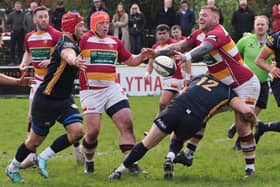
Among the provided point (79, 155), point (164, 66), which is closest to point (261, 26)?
point (164, 66)

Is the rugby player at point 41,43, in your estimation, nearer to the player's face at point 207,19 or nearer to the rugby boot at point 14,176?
the rugby boot at point 14,176

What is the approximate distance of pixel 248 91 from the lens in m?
10.8

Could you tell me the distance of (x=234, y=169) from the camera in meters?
11.4

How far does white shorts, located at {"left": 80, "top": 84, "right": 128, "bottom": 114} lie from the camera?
11.3 m

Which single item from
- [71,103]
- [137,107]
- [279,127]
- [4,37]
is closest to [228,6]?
[4,37]

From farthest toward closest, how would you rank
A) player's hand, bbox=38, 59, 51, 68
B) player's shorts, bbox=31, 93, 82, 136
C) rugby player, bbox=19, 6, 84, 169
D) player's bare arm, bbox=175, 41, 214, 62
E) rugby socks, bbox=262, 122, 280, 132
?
1. rugby socks, bbox=262, 122, 280, 132
2. rugby player, bbox=19, 6, 84, 169
3. player's hand, bbox=38, 59, 51, 68
4. player's shorts, bbox=31, 93, 82, 136
5. player's bare arm, bbox=175, 41, 214, 62

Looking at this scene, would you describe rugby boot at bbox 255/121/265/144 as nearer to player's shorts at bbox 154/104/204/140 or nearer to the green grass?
the green grass

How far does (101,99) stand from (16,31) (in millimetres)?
14699

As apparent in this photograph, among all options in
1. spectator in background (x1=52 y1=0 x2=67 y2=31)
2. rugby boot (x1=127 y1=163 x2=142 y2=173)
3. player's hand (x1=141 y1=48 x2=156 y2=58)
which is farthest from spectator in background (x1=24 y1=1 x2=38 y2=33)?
rugby boot (x1=127 y1=163 x2=142 y2=173)

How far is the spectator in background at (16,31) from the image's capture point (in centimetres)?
2530

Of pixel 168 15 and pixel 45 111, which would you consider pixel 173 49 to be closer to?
pixel 45 111

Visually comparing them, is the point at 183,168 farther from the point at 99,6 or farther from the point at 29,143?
the point at 99,6

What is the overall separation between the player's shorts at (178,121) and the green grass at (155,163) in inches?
27.1

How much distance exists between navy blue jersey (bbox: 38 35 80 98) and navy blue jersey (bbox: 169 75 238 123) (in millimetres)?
1408
